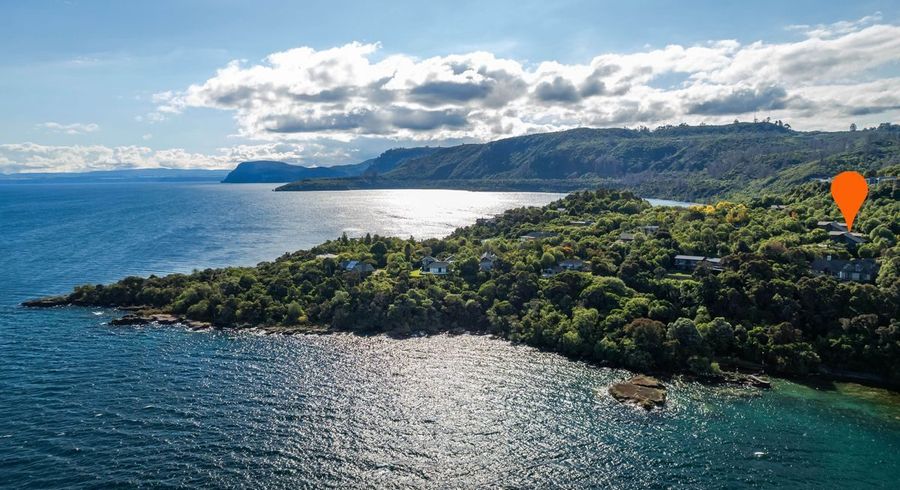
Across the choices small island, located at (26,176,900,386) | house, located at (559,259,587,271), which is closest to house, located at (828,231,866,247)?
small island, located at (26,176,900,386)

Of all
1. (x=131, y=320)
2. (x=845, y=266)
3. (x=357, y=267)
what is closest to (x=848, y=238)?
(x=845, y=266)

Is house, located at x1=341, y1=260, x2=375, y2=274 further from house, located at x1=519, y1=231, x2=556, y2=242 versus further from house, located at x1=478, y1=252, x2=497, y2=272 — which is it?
house, located at x1=519, y1=231, x2=556, y2=242

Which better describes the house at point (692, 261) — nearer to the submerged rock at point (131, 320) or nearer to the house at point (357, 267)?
the house at point (357, 267)

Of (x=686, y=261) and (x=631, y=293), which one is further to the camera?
(x=686, y=261)

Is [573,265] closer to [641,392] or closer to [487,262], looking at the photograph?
[487,262]

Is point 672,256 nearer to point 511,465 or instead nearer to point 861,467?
point 861,467

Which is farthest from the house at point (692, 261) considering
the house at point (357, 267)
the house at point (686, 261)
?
the house at point (357, 267)
